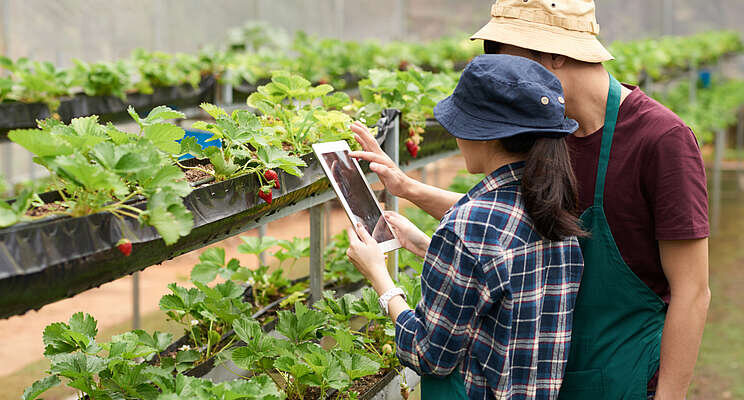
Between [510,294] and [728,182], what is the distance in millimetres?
10628

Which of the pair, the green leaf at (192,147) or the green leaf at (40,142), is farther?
the green leaf at (192,147)

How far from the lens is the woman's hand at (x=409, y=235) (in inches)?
66.9

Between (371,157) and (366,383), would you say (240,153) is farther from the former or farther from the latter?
(366,383)

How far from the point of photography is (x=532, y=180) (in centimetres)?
133

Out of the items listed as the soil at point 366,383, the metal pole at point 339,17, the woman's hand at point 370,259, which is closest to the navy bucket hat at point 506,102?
the woman's hand at point 370,259

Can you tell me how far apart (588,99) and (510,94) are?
0.33m

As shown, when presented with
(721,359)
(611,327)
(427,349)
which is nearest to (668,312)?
(611,327)

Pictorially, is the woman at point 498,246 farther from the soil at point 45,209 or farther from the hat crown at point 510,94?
the soil at point 45,209

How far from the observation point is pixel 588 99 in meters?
1.57

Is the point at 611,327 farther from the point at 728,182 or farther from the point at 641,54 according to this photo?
the point at 728,182

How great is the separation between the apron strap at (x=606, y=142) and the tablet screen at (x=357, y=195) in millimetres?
470

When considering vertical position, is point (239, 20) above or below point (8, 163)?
above

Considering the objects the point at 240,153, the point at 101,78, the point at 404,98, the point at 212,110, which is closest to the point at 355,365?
the point at 240,153

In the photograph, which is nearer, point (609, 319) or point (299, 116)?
point (609, 319)
